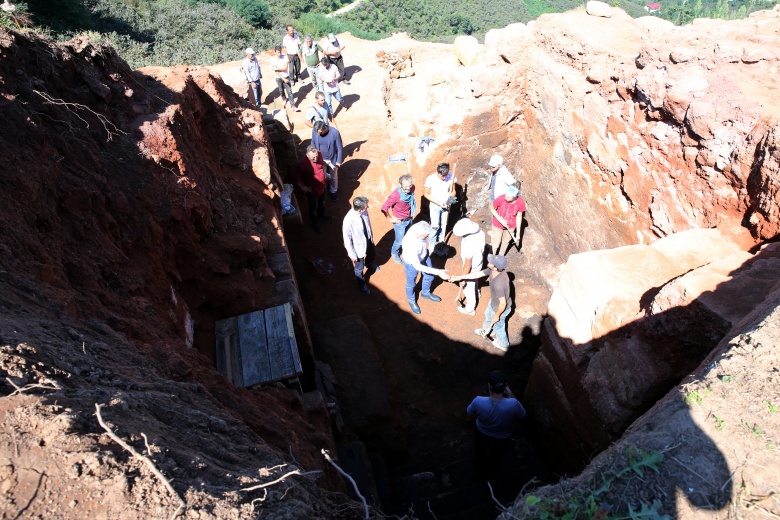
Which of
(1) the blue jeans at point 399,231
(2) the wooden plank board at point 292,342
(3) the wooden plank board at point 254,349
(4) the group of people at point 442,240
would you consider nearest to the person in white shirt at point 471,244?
(4) the group of people at point 442,240

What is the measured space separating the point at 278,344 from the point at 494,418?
2.19m

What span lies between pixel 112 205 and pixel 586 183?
237 inches

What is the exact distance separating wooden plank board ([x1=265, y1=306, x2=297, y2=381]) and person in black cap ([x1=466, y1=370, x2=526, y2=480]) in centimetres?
180

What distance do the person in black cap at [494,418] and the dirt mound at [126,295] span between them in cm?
159

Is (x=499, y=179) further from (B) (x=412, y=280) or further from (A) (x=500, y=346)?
(A) (x=500, y=346)

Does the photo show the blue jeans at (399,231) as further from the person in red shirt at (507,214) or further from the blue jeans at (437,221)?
the person in red shirt at (507,214)

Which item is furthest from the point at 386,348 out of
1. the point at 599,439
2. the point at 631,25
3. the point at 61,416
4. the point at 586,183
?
the point at 631,25

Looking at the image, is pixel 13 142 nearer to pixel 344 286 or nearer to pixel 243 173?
pixel 243 173

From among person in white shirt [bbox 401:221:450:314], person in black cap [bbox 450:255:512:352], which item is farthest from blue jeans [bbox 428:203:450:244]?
person in black cap [bbox 450:255:512:352]

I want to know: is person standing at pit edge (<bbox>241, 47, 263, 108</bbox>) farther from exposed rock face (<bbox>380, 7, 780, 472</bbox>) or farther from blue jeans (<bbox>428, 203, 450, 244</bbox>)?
blue jeans (<bbox>428, 203, 450, 244</bbox>)

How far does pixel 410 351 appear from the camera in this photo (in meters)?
6.82

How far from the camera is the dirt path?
18.0 ft

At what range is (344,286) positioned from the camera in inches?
305

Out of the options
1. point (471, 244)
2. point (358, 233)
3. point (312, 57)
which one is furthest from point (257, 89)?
point (471, 244)
